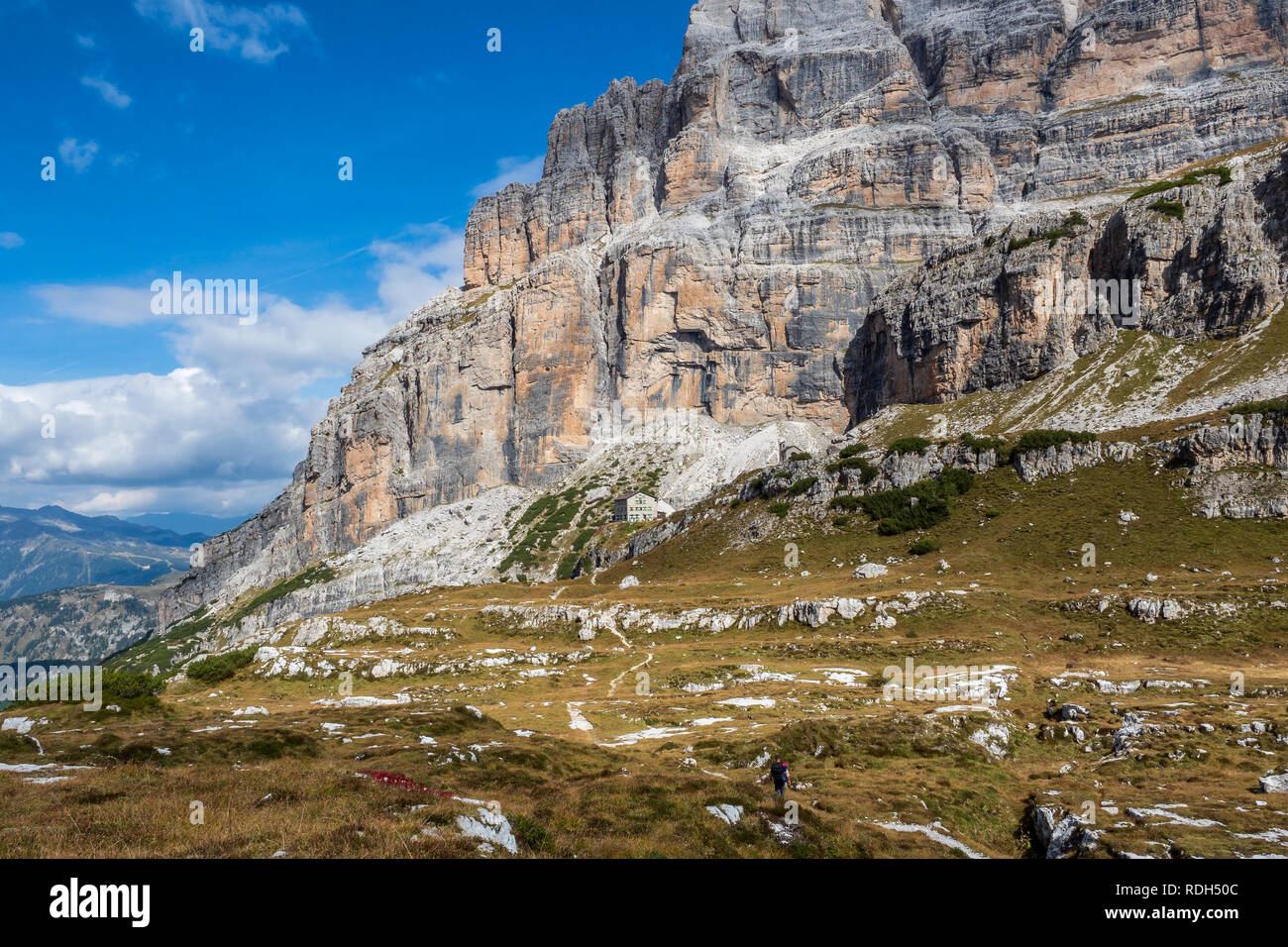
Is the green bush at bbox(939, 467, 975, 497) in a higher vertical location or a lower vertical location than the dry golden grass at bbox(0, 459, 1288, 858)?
higher

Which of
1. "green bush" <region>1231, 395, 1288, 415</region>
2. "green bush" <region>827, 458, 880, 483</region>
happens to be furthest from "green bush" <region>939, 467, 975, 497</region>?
"green bush" <region>1231, 395, 1288, 415</region>

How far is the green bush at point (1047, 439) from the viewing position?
8869 centimetres

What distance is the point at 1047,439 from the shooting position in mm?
90812

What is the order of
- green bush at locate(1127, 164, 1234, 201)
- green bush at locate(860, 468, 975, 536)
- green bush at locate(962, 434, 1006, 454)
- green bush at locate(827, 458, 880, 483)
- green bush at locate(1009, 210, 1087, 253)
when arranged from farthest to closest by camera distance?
green bush at locate(1009, 210, 1087, 253) → green bush at locate(1127, 164, 1234, 201) → green bush at locate(827, 458, 880, 483) → green bush at locate(962, 434, 1006, 454) → green bush at locate(860, 468, 975, 536)

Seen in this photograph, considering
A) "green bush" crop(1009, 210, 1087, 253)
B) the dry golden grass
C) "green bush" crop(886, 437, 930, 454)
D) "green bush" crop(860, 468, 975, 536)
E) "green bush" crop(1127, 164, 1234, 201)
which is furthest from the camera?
"green bush" crop(1009, 210, 1087, 253)

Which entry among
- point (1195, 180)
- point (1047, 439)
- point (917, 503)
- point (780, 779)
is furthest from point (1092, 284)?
point (780, 779)

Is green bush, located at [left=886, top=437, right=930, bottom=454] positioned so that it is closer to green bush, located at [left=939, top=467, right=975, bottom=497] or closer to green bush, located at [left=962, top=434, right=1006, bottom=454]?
green bush, located at [left=962, top=434, right=1006, bottom=454]

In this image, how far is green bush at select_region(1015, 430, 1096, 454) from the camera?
88.7m

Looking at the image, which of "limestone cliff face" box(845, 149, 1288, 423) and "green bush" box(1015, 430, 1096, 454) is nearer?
"green bush" box(1015, 430, 1096, 454)

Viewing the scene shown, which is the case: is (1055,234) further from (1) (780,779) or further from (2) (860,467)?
(1) (780,779)

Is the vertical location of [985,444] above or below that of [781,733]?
above

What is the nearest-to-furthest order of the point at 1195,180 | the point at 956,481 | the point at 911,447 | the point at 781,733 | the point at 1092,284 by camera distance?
the point at 781,733 → the point at 956,481 → the point at 911,447 → the point at 1195,180 → the point at 1092,284

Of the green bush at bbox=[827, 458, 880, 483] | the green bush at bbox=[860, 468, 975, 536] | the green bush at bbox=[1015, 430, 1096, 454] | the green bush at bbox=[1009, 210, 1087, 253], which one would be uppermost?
the green bush at bbox=[1009, 210, 1087, 253]
